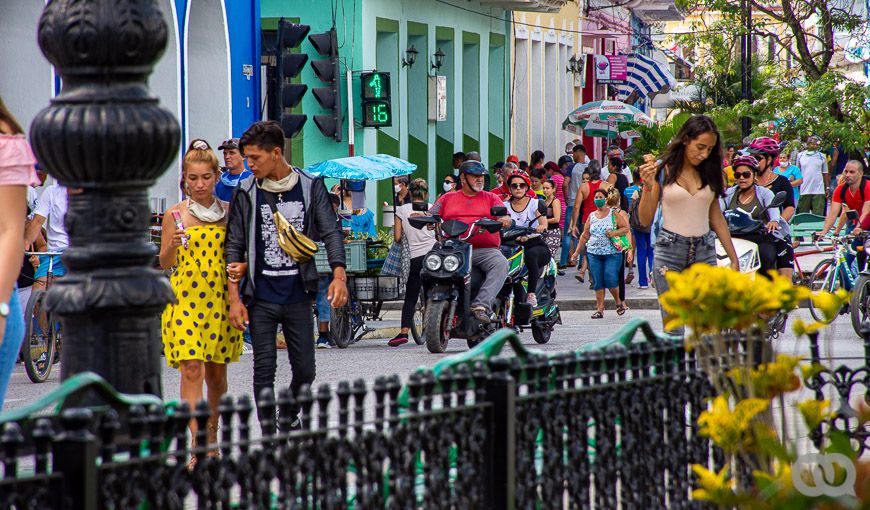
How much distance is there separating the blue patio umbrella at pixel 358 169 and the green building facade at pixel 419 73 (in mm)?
2756

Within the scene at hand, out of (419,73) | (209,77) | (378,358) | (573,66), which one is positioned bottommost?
(378,358)

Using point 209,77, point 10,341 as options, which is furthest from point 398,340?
point 10,341

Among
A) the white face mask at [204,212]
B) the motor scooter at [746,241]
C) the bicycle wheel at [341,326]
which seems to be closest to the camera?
the white face mask at [204,212]

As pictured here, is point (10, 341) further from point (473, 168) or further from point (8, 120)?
point (473, 168)

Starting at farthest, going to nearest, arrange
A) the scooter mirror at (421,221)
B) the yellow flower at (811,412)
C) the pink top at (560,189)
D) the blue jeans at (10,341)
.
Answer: the pink top at (560,189), the scooter mirror at (421,221), the blue jeans at (10,341), the yellow flower at (811,412)

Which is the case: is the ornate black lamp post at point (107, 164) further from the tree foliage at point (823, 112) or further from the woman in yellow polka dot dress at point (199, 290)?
the tree foliage at point (823, 112)

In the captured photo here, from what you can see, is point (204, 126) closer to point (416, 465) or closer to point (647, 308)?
point (647, 308)

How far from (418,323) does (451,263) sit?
1.95m

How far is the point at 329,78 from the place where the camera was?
22.0 metres

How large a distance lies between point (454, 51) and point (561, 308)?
40.8ft

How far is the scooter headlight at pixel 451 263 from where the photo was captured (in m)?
14.2

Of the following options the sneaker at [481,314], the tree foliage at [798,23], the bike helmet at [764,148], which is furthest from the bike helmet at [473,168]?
the tree foliage at [798,23]

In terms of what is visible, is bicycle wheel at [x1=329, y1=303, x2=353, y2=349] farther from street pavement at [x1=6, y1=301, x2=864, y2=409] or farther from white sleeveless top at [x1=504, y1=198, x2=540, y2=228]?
white sleeveless top at [x1=504, y1=198, x2=540, y2=228]

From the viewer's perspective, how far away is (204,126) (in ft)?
75.3
